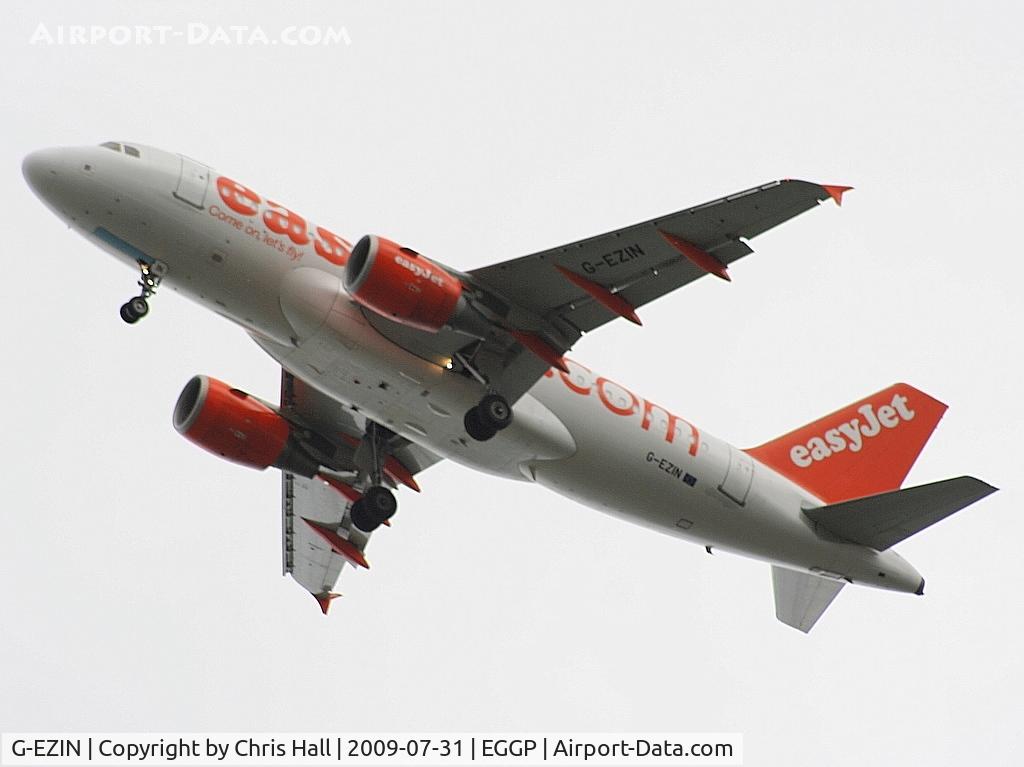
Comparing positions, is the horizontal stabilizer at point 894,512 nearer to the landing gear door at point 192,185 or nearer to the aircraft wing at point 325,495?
the aircraft wing at point 325,495

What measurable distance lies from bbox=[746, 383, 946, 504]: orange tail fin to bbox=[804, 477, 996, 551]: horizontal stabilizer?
55.0 inches

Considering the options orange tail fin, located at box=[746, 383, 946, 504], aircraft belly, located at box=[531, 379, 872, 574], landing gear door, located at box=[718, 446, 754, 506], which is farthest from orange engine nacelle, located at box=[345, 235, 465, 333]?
orange tail fin, located at box=[746, 383, 946, 504]

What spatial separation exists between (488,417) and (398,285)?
3364 millimetres

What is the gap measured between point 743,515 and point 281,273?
36.0ft

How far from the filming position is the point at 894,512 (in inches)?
1264

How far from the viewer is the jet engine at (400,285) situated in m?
27.8

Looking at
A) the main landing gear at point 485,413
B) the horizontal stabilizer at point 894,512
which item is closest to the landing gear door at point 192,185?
the main landing gear at point 485,413

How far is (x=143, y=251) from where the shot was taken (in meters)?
28.2

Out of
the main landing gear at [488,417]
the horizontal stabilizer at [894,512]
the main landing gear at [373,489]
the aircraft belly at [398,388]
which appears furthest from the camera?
the main landing gear at [373,489]

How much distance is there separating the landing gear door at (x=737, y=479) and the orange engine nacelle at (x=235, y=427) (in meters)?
9.43

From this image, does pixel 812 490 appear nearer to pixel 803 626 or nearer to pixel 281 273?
pixel 803 626

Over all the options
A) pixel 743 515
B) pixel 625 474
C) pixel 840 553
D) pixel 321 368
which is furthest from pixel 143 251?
pixel 840 553

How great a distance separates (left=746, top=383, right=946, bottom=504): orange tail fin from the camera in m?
34.3

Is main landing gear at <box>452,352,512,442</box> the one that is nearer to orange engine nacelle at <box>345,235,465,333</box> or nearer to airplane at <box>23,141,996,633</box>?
airplane at <box>23,141,996,633</box>
